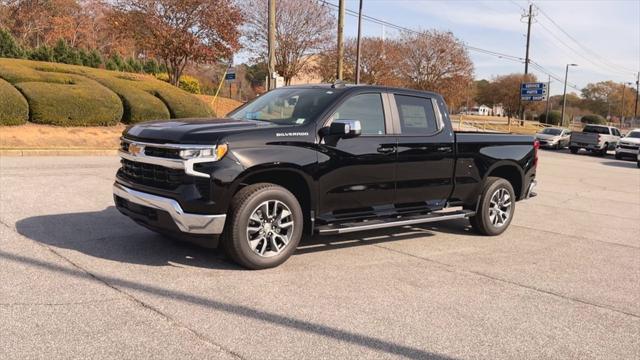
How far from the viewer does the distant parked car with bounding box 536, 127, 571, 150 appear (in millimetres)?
35094

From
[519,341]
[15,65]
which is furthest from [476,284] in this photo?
[15,65]

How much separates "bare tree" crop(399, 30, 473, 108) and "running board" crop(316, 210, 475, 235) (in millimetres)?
46246

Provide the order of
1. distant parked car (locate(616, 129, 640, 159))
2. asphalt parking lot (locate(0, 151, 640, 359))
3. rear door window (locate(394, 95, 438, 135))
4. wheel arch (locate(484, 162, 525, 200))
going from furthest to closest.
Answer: distant parked car (locate(616, 129, 640, 159))
wheel arch (locate(484, 162, 525, 200))
rear door window (locate(394, 95, 438, 135))
asphalt parking lot (locate(0, 151, 640, 359))

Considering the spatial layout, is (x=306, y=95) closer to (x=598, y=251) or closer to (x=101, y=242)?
(x=101, y=242)

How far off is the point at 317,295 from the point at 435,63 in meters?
49.2

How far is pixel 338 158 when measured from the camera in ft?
19.2

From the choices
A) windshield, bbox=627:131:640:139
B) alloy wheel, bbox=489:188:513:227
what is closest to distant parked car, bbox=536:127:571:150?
windshield, bbox=627:131:640:139

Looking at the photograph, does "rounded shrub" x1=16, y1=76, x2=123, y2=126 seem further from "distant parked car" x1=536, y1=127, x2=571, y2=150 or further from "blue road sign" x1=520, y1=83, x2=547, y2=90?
"blue road sign" x1=520, y1=83, x2=547, y2=90

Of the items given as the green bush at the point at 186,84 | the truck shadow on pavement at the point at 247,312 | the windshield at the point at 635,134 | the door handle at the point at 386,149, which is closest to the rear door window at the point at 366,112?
the door handle at the point at 386,149

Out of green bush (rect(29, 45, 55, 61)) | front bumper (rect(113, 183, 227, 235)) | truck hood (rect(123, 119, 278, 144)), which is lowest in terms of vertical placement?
front bumper (rect(113, 183, 227, 235))

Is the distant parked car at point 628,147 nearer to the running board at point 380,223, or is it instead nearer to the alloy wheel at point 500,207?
the alloy wheel at point 500,207

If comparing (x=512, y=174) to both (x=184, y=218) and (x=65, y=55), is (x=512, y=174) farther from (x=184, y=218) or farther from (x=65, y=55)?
(x=65, y=55)

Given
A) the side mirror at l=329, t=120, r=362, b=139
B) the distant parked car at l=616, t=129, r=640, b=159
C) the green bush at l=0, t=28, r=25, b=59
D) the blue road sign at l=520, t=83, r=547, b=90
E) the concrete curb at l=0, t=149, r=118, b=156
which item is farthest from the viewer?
the blue road sign at l=520, t=83, r=547, b=90

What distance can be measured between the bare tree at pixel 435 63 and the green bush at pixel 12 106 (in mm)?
39687
